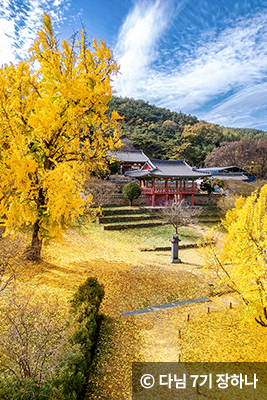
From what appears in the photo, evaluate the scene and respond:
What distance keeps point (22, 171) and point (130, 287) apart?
17.3 ft

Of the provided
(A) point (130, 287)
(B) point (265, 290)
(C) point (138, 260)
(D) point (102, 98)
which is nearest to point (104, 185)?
(C) point (138, 260)

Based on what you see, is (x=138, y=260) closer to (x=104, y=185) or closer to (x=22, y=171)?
(x=22, y=171)

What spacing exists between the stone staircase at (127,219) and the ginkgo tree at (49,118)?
420 inches

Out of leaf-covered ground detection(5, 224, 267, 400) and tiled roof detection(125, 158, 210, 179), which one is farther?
tiled roof detection(125, 158, 210, 179)

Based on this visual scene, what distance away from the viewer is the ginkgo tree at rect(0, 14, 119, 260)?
16.3 feet

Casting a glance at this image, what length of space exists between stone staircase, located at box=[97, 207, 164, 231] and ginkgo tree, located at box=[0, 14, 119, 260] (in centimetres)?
1068

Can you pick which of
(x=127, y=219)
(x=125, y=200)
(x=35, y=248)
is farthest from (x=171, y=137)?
(x=35, y=248)

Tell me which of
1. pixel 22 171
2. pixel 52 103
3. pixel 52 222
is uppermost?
pixel 52 103

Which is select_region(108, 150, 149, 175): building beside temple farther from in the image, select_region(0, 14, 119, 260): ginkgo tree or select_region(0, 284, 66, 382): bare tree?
select_region(0, 284, 66, 382): bare tree

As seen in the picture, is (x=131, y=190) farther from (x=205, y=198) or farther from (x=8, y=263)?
(x=8, y=263)

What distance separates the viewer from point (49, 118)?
519 cm

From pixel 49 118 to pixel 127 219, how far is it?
13.8 meters

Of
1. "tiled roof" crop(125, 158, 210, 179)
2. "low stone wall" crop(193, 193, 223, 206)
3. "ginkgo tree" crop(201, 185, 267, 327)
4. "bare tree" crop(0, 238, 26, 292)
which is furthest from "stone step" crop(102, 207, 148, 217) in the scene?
"ginkgo tree" crop(201, 185, 267, 327)

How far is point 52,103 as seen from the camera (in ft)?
17.3
